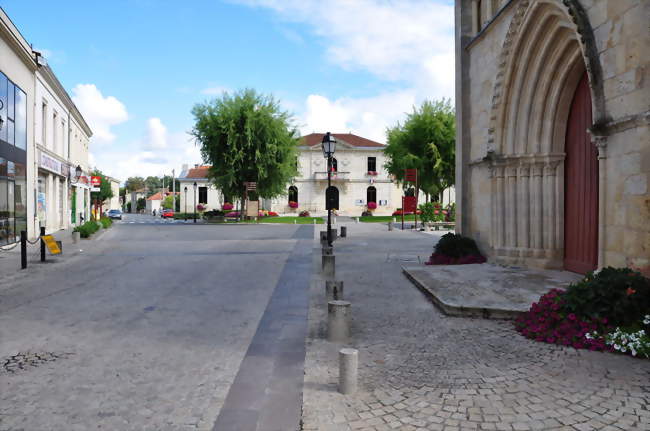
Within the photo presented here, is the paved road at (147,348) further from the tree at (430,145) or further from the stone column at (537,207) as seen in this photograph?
the tree at (430,145)

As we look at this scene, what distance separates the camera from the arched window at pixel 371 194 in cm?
6353

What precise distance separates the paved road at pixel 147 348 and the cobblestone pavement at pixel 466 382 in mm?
434

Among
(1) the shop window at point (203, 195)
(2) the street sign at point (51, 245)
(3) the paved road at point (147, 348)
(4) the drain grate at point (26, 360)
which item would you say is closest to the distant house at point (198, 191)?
(1) the shop window at point (203, 195)

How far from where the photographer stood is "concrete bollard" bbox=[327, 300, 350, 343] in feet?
18.6

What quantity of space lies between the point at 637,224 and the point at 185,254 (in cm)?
1333

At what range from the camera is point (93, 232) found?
2298 centimetres

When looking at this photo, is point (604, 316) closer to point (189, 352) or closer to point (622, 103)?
point (622, 103)

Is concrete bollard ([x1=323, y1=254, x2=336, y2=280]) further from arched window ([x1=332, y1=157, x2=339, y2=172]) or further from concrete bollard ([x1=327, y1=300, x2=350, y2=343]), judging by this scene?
arched window ([x1=332, y1=157, x2=339, y2=172])

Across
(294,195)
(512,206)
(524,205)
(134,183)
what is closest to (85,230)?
(512,206)

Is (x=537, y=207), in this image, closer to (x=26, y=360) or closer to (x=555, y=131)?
(x=555, y=131)

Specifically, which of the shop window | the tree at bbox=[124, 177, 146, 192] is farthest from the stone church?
the tree at bbox=[124, 177, 146, 192]

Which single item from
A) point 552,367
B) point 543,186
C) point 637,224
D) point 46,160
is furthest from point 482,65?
point 46,160

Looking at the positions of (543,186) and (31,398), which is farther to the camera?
(543,186)

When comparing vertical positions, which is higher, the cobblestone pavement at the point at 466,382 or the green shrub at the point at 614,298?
the green shrub at the point at 614,298
